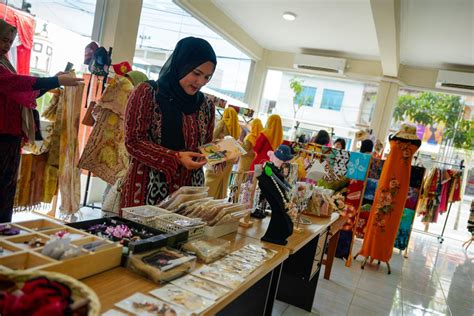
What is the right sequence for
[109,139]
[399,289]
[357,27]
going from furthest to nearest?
[357,27] < [399,289] < [109,139]

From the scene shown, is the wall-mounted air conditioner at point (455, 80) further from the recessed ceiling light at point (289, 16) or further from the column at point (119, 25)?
the column at point (119, 25)

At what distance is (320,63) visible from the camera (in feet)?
23.9

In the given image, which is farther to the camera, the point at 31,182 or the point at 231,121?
the point at 231,121

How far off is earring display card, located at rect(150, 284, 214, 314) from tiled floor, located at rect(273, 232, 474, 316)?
2014mm

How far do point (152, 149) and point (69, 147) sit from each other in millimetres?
1901

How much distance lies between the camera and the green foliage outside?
22.9 feet

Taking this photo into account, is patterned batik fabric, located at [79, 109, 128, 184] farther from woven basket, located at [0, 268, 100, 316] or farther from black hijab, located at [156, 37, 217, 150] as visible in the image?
woven basket, located at [0, 268, 100, 316]

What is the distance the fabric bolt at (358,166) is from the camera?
3.91 meters

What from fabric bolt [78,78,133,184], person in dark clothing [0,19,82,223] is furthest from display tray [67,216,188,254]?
fabric bolt [78,78,133,184]

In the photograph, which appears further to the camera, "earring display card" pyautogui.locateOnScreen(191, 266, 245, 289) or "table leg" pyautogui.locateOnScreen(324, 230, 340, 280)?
"table leg" pyautogui.locateOnScreen(324, 230, 340, 280)

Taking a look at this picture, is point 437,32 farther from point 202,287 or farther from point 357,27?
point 202,287

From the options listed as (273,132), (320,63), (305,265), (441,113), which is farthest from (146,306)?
(441,113)

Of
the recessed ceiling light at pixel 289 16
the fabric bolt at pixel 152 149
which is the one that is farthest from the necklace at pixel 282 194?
the recessed ceiling light at pixel 289 16

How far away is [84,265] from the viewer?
885mm
